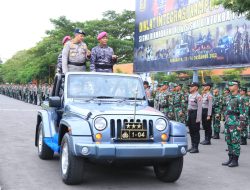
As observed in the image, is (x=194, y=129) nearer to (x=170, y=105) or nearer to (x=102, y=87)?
(x=102, y=87)

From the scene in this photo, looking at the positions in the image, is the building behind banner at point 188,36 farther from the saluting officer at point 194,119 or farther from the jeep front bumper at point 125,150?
the jeep front bumper at point 125,150

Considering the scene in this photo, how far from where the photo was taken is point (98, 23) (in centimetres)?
4566

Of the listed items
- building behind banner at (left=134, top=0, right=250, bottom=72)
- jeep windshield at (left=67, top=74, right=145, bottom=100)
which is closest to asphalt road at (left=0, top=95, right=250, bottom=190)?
jeep windshield at (left=67, top=74, right=145, bottom=100)

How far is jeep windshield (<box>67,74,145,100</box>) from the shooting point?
7312mm

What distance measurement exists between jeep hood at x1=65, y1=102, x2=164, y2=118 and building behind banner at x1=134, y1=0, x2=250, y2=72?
10.1 meters

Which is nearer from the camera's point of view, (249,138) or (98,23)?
(249,138)

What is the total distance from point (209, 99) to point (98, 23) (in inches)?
1387

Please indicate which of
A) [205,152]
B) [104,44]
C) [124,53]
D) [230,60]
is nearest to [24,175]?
[104,44]

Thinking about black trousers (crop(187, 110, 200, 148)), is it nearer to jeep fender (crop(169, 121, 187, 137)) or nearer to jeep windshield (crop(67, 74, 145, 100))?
jeep windshield (crop(67, 74, 145, 100))

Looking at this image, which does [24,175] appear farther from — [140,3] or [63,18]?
[63,18]

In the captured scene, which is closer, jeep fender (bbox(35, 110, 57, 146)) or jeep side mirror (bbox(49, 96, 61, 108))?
jeep side mirror (bbox(49, 96, 61, 108))

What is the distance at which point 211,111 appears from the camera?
11406 mm

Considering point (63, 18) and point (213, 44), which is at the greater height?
point (63, 18)

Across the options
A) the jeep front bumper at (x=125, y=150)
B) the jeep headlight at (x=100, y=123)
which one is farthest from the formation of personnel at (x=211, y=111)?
the jeep headlight at (x=100, y=123)
